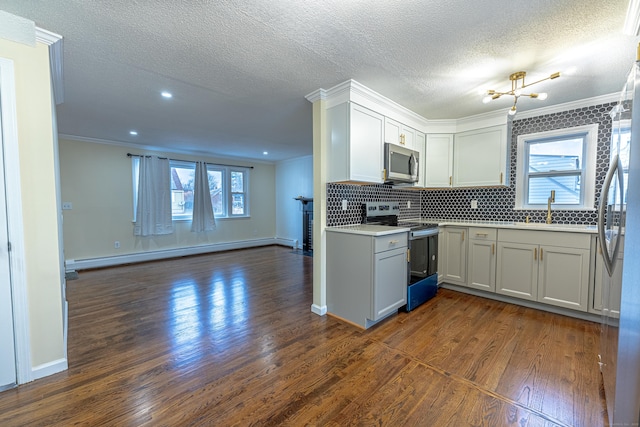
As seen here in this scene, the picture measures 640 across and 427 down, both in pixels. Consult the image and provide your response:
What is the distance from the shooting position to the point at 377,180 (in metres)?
2.93

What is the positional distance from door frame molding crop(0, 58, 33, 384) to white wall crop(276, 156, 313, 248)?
16.7 ft

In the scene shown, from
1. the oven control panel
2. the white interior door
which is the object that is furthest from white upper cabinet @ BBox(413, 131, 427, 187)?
the white interior door

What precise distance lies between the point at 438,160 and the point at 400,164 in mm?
932

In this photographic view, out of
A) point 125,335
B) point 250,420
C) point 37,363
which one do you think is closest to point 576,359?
point 250,420

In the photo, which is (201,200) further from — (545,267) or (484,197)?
(545,267)

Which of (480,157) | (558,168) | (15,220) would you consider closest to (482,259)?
(480,157)

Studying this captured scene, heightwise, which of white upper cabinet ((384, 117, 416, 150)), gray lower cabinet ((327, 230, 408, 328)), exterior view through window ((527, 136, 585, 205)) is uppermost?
white upper cabinet ((384, 117, 416, 150))

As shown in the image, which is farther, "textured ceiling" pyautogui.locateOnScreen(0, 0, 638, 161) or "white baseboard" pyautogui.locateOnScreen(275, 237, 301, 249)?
"white baseboard" pyautogui.locateOnScreen(275, 237, 301, 249)

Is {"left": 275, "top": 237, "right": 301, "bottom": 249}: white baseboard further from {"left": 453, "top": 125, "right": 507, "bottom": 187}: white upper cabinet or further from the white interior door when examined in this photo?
the white interior door

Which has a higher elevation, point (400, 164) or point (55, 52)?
point (55, 52)

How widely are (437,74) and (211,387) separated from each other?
9.88ft

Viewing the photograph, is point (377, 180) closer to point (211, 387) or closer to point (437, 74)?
point (437, 74)

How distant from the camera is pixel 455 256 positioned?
11.3ft

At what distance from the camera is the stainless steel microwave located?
2986mm
